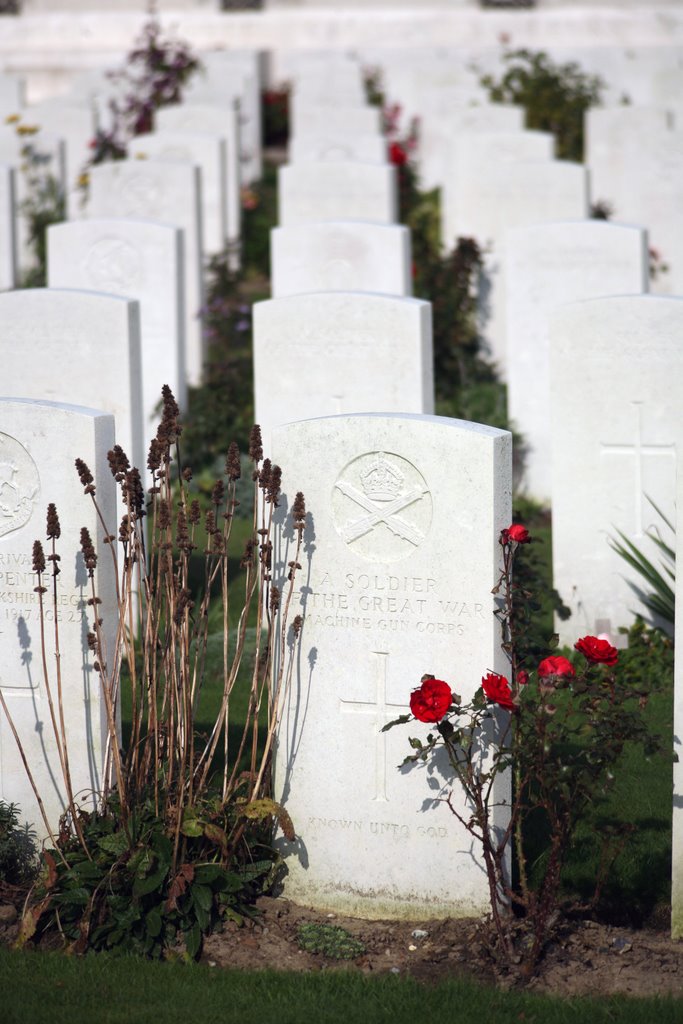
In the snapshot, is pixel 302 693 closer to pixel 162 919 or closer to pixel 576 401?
pixel 162 919

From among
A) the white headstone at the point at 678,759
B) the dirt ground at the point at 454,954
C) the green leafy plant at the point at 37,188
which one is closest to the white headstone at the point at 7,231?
the green leafy plant at the point at 37,188

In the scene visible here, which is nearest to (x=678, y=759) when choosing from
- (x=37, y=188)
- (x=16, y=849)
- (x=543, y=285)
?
(x=16, y=849)

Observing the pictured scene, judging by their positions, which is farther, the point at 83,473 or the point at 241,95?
the point at 241,95

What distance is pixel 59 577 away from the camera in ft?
14.3

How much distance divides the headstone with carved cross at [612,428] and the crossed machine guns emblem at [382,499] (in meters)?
2.17

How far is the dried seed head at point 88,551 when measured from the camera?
3971mm

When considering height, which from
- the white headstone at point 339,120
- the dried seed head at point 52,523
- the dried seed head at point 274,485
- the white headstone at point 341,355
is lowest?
the dried seed head at point 52,523

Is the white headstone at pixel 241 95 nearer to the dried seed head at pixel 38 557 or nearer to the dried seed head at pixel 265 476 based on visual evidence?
the dried seed head at pixel 265 476

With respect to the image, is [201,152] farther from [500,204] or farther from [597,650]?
[597,650]

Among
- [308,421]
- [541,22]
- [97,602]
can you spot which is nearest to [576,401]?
[308,421]

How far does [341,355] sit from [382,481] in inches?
97.5

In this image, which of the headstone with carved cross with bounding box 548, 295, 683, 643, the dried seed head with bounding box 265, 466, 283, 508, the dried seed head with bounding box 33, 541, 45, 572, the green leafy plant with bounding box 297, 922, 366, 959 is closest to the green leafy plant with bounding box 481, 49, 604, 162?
the headstone with carved cross with bounding box 548, 295, 683, 643

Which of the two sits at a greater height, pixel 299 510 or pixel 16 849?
pixel 299 510

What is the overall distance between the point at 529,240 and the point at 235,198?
4.91 m
